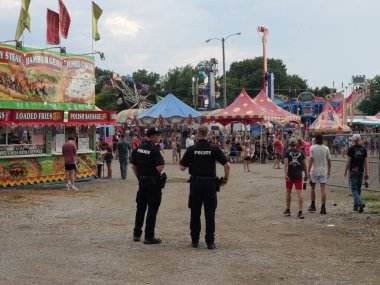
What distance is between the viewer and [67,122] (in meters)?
19.5

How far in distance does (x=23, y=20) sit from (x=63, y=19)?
7.57 ft

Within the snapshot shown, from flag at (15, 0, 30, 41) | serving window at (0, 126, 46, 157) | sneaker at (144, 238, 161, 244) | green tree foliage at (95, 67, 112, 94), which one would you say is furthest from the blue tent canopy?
green tree foliage at (95, 67, 112, 94)

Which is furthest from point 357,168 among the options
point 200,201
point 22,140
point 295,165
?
point 22,140

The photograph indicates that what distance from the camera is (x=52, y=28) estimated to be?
68.9ft

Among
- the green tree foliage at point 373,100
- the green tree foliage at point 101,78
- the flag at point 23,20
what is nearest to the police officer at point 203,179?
the flag at point 23,20

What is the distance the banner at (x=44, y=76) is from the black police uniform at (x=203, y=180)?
37.9ft

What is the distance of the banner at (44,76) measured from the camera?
18.2 meters

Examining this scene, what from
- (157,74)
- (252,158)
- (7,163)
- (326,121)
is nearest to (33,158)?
(7,163)

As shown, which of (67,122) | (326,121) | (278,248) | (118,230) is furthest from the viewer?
(326,121)

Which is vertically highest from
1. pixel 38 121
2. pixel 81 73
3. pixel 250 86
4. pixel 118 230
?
pixel 250 86

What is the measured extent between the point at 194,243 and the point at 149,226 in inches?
31.0

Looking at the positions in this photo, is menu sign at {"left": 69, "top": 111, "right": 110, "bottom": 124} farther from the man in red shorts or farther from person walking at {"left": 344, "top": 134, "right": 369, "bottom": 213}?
person walking at {"left": 344, "top": 134, "right": 369, "bottom": 213}

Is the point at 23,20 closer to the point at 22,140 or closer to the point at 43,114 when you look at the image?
the point at 43,114

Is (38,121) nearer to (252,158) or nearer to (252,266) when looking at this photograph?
(252,266)
